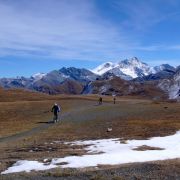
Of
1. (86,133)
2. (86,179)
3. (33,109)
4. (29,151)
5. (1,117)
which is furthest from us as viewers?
(33,109)

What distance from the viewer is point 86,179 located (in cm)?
2184

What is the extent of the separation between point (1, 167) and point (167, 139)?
15.5 metres

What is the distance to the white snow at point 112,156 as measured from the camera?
25453mm

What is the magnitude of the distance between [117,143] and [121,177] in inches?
529

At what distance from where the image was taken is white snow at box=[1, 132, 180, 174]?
25453 millimetres

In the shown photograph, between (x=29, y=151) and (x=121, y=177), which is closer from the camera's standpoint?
(x=121, y=177)

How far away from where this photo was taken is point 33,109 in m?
83.2

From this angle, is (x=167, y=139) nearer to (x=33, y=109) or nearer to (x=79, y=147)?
(x=79, y=147)

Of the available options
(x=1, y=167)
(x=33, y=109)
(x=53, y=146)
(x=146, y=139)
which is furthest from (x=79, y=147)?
(x=33, y=109)

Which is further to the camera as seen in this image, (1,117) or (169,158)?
(1,117)

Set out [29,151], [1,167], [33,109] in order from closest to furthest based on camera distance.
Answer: [1,167] → [29,151] → [33,109]

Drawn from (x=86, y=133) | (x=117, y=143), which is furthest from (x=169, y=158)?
(x=86, y=133)

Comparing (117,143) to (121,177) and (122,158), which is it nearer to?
(122,158)

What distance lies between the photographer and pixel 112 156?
27.4 metres
